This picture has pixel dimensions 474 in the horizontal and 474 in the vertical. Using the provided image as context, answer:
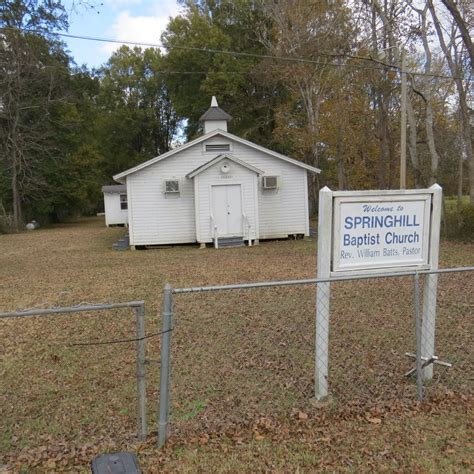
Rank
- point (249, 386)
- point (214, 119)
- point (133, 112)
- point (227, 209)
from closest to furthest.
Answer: point (249, 386)
point (227, 209)
point (214, 119)
point (133, 112)

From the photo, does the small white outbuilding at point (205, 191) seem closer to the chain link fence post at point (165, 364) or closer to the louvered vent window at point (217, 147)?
the louvered vent window at point (217, 147)

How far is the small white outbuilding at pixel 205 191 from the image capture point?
16.4 meters

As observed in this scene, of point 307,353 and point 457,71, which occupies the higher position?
point 457,71

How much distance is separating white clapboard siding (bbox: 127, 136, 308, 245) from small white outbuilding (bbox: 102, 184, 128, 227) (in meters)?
16.1

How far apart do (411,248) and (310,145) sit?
23.9m

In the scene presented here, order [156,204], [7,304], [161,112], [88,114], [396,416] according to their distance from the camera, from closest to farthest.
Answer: [396,416], [7,304], [156,204], [88,114], [161,112]

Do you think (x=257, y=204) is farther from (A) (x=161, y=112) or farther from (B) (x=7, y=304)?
(A) (x=161, y=112)

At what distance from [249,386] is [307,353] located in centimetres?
109

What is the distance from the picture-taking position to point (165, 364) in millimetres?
3250

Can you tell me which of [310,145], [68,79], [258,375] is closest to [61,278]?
[258,375]

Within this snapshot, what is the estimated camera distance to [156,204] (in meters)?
16.7

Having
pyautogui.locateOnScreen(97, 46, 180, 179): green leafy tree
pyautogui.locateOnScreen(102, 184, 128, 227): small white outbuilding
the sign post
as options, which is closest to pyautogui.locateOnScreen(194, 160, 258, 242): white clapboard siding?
the sign post

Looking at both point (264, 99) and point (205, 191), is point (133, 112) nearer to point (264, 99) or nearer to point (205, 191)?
point (264, 99)

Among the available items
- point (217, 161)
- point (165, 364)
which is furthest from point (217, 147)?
point (165, 364)
